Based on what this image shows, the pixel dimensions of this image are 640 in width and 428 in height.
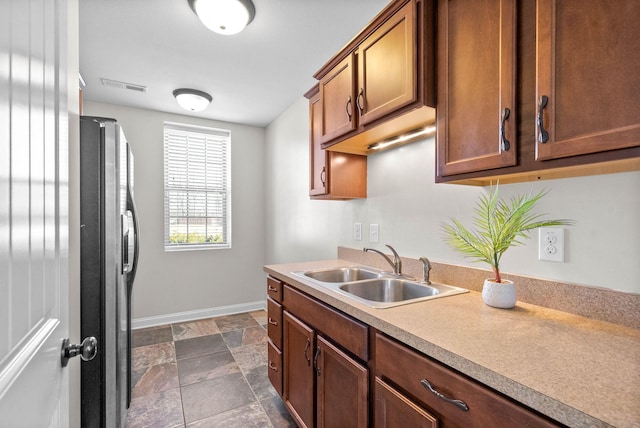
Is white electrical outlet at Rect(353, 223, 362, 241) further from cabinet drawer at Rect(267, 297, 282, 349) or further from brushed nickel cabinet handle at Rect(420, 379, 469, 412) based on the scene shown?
brushed nickel cabinet handle at Rect(420, 379, 469, 412)

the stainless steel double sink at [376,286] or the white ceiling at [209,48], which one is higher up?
the white ceiling at [209,48]

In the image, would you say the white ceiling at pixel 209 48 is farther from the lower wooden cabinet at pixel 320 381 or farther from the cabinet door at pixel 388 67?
the lower wooden cabinet at pixel 320 381

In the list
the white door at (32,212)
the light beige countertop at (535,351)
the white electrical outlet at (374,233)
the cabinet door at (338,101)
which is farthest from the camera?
the white electrical outlet at (374,233)

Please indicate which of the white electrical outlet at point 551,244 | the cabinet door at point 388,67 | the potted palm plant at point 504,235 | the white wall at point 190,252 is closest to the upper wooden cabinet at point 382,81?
the cabinet door at point 388,67

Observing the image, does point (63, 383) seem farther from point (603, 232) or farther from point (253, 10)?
point (253, 10)

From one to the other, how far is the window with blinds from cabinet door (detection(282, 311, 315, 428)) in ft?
7.72

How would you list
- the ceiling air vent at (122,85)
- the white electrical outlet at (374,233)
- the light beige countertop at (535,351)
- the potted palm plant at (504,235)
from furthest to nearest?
the ceiling air vent at (122,85)
the white electrical outlet at (374,233)
the potted palm plant at (504,235)
the light beige countertop at (535,351)

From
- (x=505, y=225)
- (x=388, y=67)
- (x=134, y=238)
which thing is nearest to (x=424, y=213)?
(x=505, y=225)

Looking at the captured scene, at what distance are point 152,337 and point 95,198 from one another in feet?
7.66

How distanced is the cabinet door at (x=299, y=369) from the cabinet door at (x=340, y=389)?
82mm

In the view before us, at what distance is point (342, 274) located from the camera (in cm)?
209

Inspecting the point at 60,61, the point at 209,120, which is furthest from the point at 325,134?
the point at 209,120

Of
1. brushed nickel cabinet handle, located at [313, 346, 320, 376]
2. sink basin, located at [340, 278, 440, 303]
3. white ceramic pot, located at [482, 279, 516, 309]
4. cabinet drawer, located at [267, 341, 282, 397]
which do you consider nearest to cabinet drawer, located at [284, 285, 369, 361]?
brushed nickel cabinet handle, located at [313, 346, 320, 376]

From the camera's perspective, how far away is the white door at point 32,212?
489 millimetres
